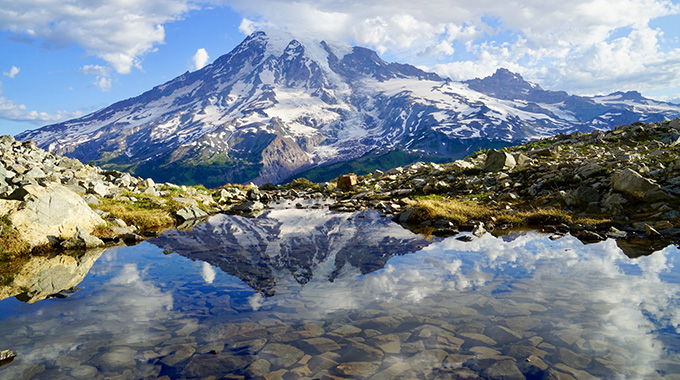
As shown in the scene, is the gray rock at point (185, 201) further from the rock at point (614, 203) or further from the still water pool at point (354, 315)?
the rock at point (614, 203)

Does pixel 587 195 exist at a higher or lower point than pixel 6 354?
lower

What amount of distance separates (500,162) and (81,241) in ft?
95.5

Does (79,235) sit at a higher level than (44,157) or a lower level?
lower

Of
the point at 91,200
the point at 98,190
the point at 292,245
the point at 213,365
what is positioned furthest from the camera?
the point at 98,190

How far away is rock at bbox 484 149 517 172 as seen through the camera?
29734 millimetres

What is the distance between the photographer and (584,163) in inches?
944

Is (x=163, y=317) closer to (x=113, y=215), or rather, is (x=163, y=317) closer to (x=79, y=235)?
(x=79, y=235)

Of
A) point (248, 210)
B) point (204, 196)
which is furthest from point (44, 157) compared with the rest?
point (248, 210)

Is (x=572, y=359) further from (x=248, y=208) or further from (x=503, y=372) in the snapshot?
(x=248, y=208)

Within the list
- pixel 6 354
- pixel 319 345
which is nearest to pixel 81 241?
pixel 6 354

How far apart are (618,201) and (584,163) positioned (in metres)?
6.88

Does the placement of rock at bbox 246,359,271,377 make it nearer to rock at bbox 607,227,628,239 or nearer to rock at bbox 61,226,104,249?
rock at bbox 61,226,104,249

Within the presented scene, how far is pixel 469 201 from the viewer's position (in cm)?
2400

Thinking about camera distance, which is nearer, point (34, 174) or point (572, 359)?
point (572, 359)
